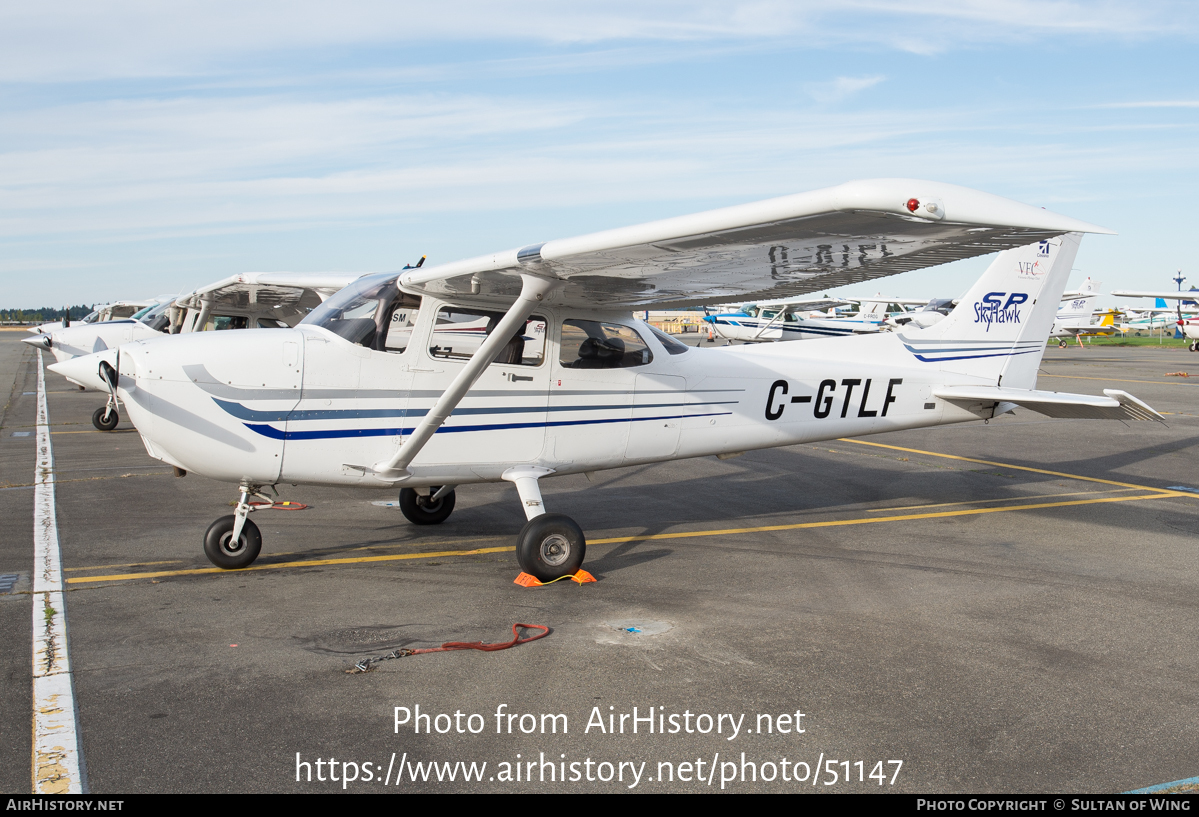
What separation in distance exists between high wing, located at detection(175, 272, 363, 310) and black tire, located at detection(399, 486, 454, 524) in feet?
17.3

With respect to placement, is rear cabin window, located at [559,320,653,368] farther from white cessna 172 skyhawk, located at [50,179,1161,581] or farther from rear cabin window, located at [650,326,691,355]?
rear cabin window, located at [650,326,691,355]

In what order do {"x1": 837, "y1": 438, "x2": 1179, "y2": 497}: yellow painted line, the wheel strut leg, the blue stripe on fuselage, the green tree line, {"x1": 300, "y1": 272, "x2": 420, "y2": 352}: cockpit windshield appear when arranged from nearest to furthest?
the blue stripe on fuselage, {"x1": 300, "y1": 272, "x2": 420, "y2": 352}: cockpit windshield, the wheel strut leg, {"x1": 837, "y1": 438, "x2": 1179, "y2": 497}: yellow painted line, the green tree line

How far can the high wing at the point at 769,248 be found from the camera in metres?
3.76

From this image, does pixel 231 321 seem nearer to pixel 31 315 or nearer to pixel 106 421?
pixel 106 421

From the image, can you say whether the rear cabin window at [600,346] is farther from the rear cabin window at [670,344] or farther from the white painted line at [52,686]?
the white painted line at [52,686]

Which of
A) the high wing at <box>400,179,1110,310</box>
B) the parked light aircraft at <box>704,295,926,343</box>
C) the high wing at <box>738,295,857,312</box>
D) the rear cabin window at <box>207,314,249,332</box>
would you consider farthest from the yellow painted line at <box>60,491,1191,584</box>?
the parked light aircraft at <box>704,295,926,343</box>

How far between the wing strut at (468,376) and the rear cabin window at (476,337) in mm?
262

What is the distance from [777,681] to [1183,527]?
5.55 m

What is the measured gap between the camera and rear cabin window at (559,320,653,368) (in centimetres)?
685

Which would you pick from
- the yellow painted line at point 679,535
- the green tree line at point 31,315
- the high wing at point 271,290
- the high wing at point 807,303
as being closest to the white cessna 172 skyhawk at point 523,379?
the yellow painted line at point 679,535

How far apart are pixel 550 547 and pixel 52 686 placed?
2.96 meters
